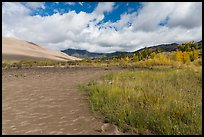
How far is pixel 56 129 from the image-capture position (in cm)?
532

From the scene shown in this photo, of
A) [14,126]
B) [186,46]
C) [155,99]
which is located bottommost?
[14,126]

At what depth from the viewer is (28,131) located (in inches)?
204

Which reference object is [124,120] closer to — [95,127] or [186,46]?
[95,127]

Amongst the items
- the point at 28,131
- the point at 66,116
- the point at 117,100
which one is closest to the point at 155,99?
the point at 117,100

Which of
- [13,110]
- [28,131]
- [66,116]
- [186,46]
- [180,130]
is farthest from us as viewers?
[186,46]

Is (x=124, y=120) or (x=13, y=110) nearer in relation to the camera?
(x=124, y=120)

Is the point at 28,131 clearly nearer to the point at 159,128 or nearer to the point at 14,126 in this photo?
the point at 14,126

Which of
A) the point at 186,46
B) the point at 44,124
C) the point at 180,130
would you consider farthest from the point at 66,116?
the point at 186,46

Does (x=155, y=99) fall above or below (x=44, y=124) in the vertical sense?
above

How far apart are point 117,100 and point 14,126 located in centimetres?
319

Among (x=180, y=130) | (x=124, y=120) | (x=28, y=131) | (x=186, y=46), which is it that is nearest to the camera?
(x=180, y=130)

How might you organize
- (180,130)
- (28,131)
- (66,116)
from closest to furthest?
(180,130)
(28,131)
(66,116)

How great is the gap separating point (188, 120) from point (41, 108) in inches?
176

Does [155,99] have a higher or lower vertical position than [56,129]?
higher
